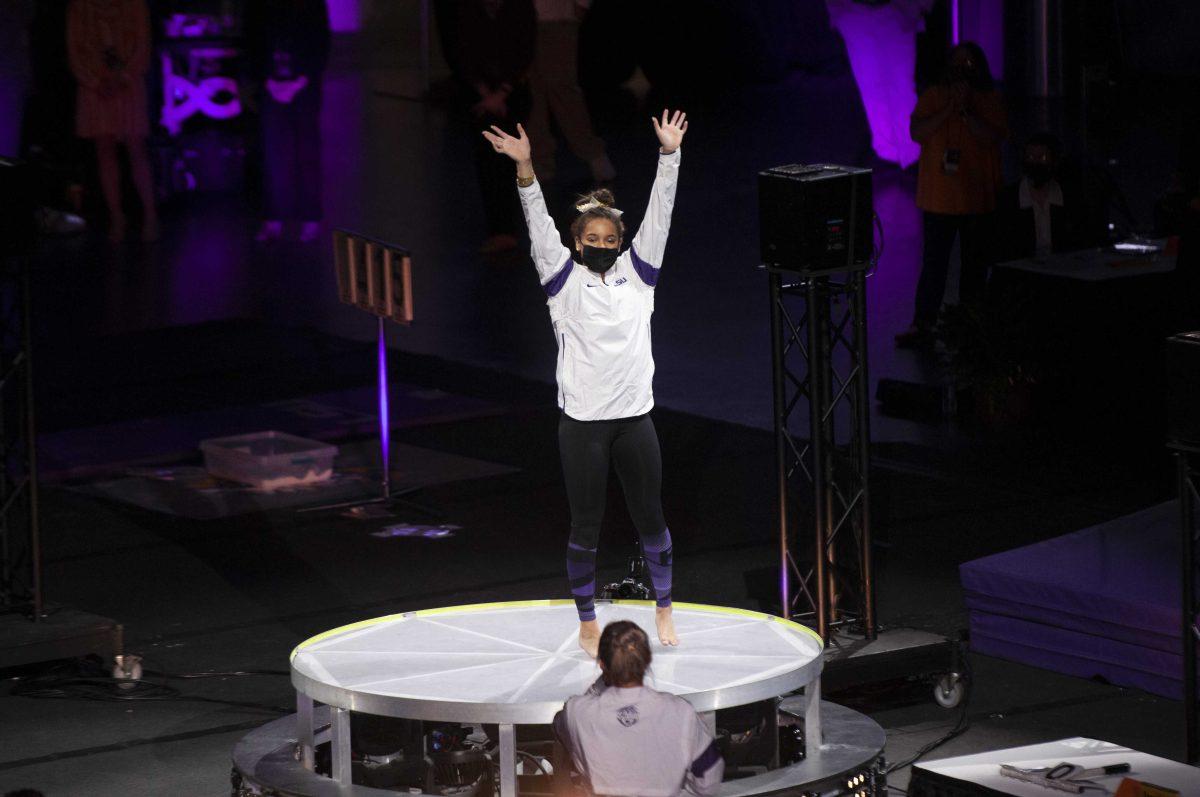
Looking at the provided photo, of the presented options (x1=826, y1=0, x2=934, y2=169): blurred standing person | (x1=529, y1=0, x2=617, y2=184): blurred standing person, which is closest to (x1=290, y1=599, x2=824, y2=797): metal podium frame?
(x1=529, y1=0, x2=617, y2=184): blurred standing person

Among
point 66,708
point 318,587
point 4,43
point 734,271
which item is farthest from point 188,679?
point 4,43

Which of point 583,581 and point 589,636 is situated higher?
point 583,581

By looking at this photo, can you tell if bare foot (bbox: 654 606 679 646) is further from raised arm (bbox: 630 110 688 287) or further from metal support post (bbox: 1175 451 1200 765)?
metal support post (bbox: 1175 451 1200 765)

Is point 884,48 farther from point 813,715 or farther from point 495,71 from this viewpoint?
point 813,715

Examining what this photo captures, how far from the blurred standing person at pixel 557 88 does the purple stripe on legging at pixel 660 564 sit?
1299 cm

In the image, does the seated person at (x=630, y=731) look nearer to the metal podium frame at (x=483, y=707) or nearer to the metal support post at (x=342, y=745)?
the metal podium frame at (x=483, y=707)

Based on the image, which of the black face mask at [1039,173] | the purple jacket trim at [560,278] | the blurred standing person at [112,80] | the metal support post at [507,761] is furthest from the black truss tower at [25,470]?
the blurred standing person at [112,80]

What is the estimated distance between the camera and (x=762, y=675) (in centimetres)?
714

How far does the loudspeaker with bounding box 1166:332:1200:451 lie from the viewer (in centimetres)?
733

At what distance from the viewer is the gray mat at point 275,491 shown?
38.5 feet

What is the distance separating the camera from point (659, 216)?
756cm

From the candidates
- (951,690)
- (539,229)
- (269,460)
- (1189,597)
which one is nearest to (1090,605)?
(951,690)

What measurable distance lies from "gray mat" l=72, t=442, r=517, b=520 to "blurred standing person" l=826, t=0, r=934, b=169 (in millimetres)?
11162

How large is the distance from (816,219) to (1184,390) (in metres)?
1.57
